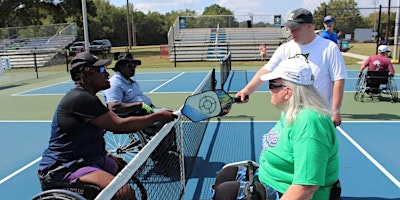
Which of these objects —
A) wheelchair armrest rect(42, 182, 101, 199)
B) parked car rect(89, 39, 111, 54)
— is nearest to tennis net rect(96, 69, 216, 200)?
wheelchair armrest rect(42, 182, 101, 199)

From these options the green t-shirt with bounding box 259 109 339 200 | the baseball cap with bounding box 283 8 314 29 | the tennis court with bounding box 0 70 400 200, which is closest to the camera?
the green t-shirt with bounding box 259 109 339 200

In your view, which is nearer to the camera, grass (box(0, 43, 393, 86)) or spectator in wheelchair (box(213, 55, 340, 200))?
spectator in wheelchair (box(213, 55, 340, 200))

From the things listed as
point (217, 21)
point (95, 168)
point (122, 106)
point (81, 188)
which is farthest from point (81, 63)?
point (217, 21)

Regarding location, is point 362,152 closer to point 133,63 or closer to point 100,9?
point 133,63

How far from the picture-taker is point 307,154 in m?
2.10

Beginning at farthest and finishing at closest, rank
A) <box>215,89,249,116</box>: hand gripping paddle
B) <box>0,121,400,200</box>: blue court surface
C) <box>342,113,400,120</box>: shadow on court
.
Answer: <box>342,113,400,120</box>: shadow on court, <box>0,121,400,200</box>: blue court surface, <box>215,89,249,116</box>: hand gripping paddle

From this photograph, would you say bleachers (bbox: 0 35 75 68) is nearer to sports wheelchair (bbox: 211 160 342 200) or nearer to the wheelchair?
the wheelchair

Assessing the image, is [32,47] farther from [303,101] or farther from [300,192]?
[300,192]

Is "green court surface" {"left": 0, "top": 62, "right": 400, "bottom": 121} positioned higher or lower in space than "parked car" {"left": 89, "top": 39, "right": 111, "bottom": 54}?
lower

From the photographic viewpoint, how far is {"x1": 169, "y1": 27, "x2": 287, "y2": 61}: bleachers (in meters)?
30.4

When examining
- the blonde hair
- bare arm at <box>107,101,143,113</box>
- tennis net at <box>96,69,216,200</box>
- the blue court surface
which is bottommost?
the blue court surface

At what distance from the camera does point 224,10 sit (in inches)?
4316

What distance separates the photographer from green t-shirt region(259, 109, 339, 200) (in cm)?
211

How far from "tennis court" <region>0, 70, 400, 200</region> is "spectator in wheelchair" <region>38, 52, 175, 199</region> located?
1.69 m
